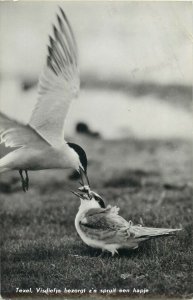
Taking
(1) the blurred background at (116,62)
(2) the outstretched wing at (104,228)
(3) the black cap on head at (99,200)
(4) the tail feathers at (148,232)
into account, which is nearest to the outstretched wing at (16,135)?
(1) the blurred background at (116,62)

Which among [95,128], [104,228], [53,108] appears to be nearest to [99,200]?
[104,228]

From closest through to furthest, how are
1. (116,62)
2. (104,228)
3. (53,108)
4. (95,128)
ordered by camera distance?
(104,228)
(53,108)
(116,62)
(95,128)

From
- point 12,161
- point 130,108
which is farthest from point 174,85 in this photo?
point 12,161

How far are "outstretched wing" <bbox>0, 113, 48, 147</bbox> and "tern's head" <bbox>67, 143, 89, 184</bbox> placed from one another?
236mm

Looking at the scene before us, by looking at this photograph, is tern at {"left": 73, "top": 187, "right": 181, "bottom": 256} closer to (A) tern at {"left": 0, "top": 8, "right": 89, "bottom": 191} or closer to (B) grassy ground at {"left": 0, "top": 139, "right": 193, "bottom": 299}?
(B) grassy ground at {"left": 0, "top": 139, "right": 193, "bottom": 299}

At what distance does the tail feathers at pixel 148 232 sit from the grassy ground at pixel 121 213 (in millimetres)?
109

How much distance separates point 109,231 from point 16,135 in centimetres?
95

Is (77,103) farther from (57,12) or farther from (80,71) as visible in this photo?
(57,12)

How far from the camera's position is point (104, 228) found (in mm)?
4543

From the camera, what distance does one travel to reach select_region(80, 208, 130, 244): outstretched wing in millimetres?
4543

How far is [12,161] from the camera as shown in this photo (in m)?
4.76

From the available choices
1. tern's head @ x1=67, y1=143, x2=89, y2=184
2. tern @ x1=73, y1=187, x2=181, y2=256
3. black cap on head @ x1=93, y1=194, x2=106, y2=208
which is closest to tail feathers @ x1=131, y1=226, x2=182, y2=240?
tern @ x1=73, y1=187, x2=181, y2=256

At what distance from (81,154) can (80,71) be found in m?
0.61

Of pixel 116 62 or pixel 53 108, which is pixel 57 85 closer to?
pixel 53 108
